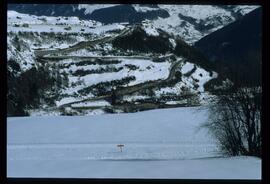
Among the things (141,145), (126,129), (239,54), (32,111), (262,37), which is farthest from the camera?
(32,111)

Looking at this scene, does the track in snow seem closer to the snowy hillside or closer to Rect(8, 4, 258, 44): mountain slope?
Rect(8, 4, 258, 44): mountain slope

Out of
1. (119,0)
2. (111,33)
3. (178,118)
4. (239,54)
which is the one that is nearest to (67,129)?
(178,118)

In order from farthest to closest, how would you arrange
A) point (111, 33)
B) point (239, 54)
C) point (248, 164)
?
point (111, 33) → point (239, 54) → point (248, 164)

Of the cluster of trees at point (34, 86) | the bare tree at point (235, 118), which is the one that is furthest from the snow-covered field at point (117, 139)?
the cluster of trees at point (34, 86)

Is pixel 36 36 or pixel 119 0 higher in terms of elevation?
pixel 36 36

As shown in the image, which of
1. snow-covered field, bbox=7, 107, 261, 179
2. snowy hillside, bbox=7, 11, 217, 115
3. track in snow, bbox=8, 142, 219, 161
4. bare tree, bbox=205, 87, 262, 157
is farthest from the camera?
snowy hillside, bbox=7, 11, 217, 115

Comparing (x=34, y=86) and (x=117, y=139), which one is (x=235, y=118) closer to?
(x=117, y=139)

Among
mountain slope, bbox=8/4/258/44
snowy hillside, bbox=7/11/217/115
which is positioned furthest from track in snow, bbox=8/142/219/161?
snowy hillside, bbox=7/11/217/115
